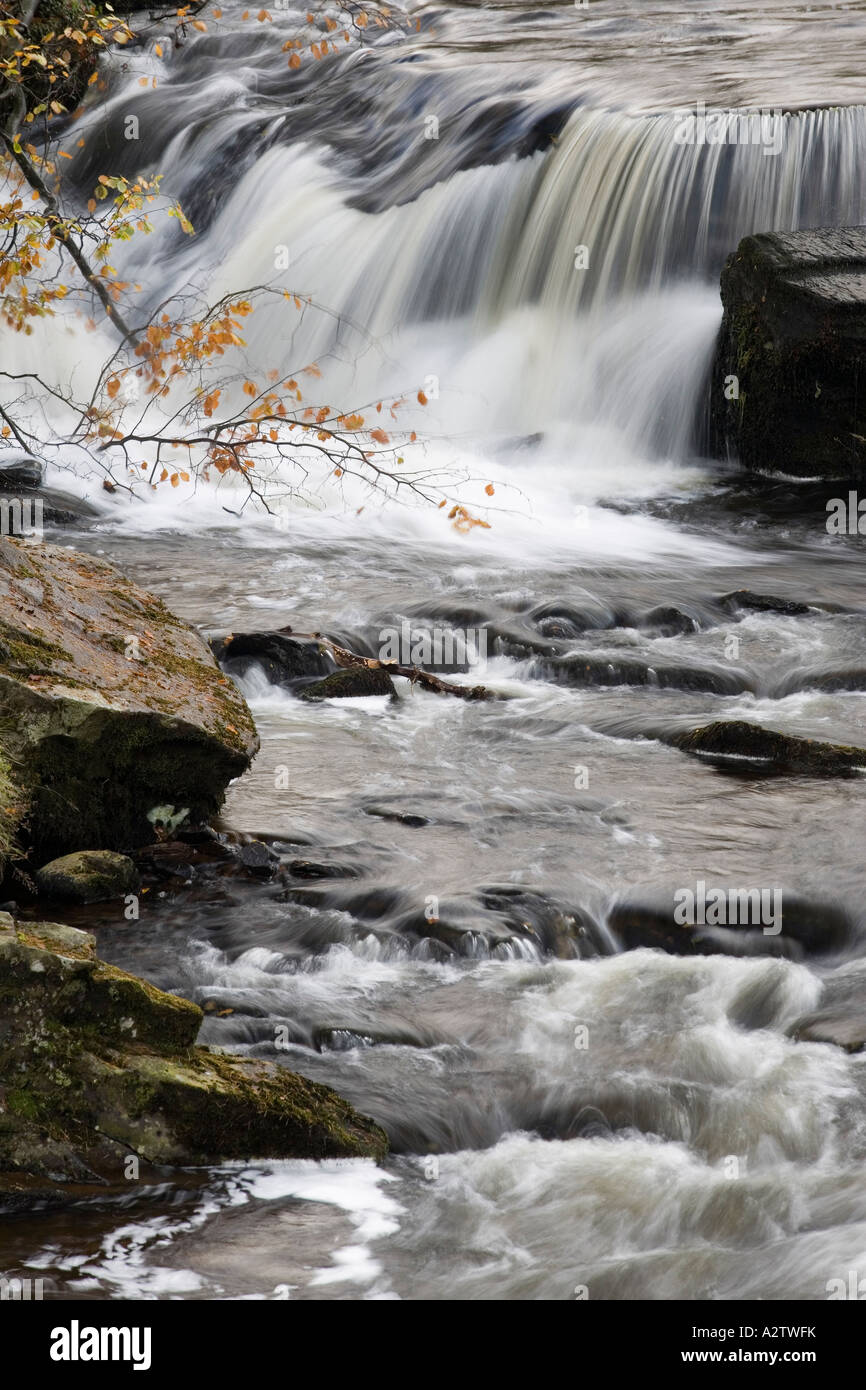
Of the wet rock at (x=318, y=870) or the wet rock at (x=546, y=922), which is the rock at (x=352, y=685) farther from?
the wet rock at (x=546, y=922)

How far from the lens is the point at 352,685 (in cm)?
774

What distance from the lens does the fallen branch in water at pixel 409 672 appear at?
25.9 feet

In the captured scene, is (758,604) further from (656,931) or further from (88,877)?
(88,877)

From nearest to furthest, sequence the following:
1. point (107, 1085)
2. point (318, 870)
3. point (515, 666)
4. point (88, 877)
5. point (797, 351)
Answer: point (107, 1085) < point (88, 877) < point (318, 870) < point (515, 666) < point (797, 351)

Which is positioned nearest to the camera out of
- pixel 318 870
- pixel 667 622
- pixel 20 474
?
pixel 318 870

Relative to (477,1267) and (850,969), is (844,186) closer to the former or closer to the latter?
(850,969)

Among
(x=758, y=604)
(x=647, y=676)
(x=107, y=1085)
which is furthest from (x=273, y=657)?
(x=107, y=1085)

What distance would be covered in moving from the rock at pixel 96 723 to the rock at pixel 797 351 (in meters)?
6.66

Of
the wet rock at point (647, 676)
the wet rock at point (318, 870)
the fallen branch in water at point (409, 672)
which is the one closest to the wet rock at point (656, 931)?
the wet rock at point (318, 870)

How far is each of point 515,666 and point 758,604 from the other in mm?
1885

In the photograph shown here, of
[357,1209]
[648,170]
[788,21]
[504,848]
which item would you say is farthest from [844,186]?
[357,1209]

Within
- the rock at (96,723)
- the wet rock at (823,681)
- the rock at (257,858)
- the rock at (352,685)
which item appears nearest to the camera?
the rock at (96,723)

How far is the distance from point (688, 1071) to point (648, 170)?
35.2 ft
